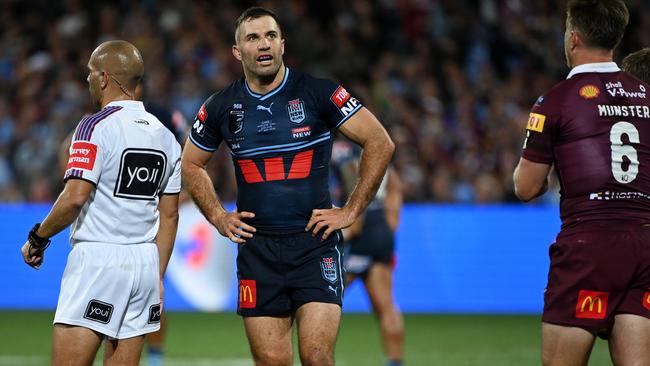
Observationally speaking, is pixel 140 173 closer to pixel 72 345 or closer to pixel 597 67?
pixel 72 345

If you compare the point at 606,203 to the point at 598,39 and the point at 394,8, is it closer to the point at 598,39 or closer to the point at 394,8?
the point at 598,39

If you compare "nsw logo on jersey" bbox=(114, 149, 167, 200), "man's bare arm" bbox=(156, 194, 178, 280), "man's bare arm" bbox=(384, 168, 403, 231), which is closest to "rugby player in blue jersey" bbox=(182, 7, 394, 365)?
"man's bare arm" bbox=(156, 194, 178, 280)

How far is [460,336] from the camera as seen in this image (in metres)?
12.4

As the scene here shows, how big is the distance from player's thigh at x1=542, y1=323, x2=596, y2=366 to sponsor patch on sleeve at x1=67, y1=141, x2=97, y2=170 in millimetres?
2597

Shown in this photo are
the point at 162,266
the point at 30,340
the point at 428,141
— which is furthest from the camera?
the point at 428,141

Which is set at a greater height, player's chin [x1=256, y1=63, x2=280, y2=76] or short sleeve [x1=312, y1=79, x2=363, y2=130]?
player's chin [x1=256, y1=63, x2=280, y2=76]

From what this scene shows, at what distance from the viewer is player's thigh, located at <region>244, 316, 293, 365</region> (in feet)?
20.7

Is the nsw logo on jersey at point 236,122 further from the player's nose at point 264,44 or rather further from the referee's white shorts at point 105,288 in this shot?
the referee's white shorts at point 105,288

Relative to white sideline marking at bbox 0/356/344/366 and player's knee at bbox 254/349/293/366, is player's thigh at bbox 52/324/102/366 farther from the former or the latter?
white sideline marking at bbox 0/356/344/366

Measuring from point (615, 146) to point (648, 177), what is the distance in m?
0.24

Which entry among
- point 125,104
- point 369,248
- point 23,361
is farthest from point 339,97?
point 23,361

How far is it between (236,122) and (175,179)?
Result: 536 mm

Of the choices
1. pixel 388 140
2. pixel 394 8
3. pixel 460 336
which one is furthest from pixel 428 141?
pixel 388 140

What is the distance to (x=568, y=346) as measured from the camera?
5.37 metres
